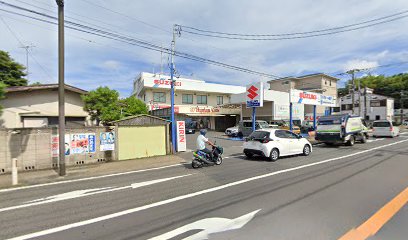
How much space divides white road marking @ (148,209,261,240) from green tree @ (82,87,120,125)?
1359 centimetres

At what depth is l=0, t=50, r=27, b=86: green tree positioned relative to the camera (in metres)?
24.6

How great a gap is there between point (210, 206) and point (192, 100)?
34.4 meters

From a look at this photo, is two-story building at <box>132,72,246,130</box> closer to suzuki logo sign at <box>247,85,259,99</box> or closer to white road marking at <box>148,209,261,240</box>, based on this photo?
suzuki logo sign at <box>247,85,259,99</box>

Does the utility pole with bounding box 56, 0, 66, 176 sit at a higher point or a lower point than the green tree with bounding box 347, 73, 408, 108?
lower

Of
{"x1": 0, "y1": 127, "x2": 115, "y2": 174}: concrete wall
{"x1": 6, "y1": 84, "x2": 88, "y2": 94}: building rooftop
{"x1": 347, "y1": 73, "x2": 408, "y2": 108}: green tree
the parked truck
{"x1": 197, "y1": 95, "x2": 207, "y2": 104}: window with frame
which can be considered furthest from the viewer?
{"x1": 347, "y1": 73, "x2": 408, "y2": 108}: green tree

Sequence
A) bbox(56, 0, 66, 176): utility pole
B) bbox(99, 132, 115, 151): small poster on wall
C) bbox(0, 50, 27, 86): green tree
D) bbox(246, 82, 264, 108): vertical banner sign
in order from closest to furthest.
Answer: bbox(56, 0, 66, 176): utility pole < bbox(99, 132, 115, 151): small poster on wall < bbox(246, 82, 264, 108): vertical banner sign < bbox(0, 50, 27, 86): green tree

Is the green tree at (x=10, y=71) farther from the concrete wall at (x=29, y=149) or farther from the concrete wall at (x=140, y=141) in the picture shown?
the concrete wall at (x=140, y=141)

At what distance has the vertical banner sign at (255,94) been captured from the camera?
18.8m

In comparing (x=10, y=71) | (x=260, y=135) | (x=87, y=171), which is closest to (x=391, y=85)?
(x=260, y=135)

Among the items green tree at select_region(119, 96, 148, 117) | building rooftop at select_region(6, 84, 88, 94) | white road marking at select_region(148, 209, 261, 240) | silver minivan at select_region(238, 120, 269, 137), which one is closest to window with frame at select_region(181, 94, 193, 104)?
green tree at select_region(119, 96, 148, 117)

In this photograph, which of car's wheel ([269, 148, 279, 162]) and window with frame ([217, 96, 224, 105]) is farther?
window with frame ([217, 96, 224, 105])

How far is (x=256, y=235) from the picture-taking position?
3.63 m

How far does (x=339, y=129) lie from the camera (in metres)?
15.4

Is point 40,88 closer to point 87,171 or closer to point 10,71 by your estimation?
point 87,171
